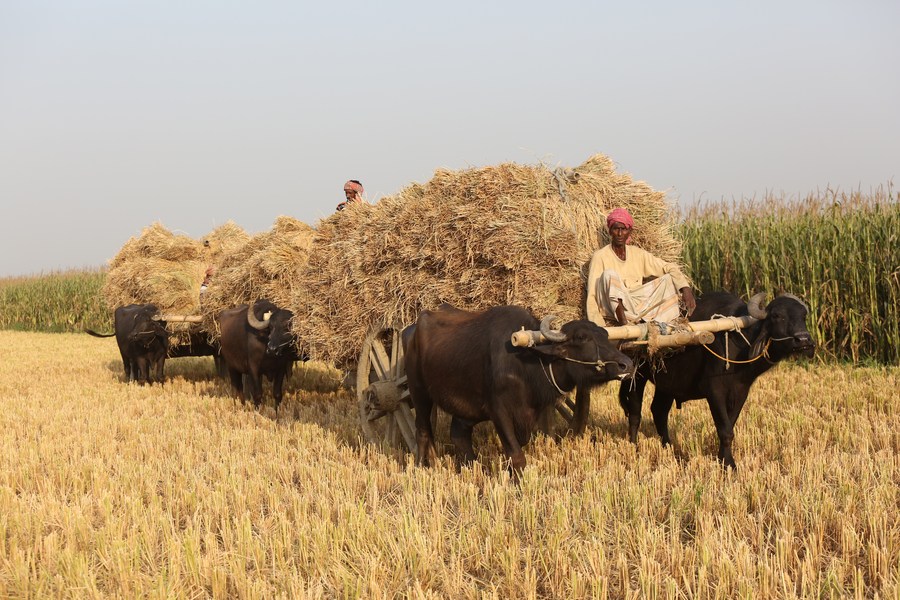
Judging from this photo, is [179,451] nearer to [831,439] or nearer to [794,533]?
[794,533]

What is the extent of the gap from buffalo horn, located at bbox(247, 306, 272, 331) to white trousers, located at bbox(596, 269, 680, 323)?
468cm

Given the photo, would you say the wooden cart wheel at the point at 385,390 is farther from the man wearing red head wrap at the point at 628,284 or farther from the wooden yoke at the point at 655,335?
the man wearing red head wrap at the point at 628,284

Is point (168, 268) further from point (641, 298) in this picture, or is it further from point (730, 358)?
point (730, 358)

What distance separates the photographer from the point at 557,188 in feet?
18.6

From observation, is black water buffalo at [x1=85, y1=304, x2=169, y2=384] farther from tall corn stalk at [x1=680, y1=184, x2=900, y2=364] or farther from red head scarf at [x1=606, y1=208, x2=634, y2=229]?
tall corn stalk at [x1=680, y1=184, x2=900, y2=364]

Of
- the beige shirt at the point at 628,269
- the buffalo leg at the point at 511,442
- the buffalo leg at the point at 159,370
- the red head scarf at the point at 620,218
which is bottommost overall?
the buffalo leg at the point at 159,370

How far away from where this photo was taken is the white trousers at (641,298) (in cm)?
514

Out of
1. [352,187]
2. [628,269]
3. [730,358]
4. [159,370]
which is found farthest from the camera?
[159,370]

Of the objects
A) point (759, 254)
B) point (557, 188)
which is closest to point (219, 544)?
point (557, 188)

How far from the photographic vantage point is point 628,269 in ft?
17.9

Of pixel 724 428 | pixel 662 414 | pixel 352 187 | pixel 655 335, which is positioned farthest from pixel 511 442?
pixel 352 187

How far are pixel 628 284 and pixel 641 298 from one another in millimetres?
170

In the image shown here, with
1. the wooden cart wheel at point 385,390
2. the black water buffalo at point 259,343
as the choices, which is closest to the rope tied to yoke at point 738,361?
the wooden cart wheel at point 385,390

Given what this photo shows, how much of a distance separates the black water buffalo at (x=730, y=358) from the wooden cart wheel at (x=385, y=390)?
6.63 feet
